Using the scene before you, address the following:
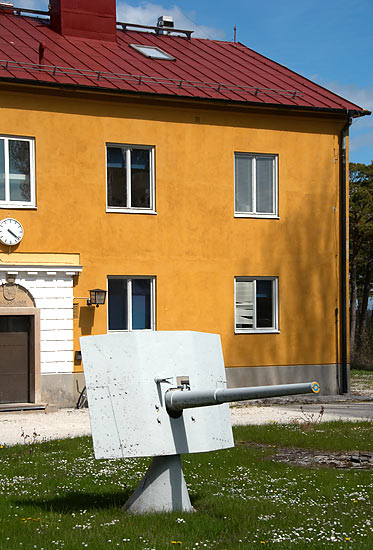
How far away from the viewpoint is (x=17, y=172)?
18.5 meters

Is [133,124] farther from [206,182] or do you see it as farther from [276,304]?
[276,304]

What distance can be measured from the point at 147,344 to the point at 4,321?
11.5 m

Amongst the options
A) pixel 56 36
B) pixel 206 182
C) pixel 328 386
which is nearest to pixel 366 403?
pixel 328 386

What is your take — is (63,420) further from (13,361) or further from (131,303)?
(131,303)

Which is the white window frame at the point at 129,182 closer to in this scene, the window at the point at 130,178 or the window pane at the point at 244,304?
the window at the point at 130,178

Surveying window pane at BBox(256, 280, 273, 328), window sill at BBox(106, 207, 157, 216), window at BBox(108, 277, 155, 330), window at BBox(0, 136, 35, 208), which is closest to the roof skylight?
window sill at BBox(106, 207, 157, 216)

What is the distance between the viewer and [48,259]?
18.5m

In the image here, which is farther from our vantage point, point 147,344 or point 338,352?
point 338,352

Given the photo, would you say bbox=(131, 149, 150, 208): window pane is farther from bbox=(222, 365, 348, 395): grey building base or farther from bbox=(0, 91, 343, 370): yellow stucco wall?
bbox=(222, 365, 348, 395): grey building base

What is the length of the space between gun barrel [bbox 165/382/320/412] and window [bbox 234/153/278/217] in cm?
1370

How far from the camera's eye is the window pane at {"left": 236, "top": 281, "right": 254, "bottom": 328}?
2070cm

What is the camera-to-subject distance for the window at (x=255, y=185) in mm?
20875

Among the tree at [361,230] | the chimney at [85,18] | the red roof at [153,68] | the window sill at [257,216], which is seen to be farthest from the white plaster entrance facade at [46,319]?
the tree at [361,230]

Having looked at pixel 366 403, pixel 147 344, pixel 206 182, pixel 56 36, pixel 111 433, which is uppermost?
pixel 56 36
